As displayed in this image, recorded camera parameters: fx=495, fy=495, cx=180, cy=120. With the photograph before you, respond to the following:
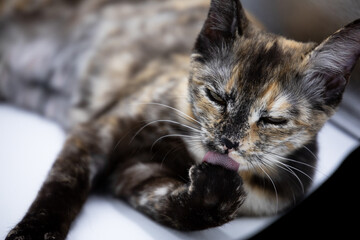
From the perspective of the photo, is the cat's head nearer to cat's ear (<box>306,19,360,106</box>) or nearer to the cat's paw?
cat's ear (<box>306,19,360,106</box>)

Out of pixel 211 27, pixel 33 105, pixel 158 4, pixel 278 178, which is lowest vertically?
pixel 33 105

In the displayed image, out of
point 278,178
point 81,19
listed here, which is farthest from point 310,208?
point 81,19

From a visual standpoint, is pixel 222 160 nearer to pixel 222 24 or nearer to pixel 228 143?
pixel 228 143

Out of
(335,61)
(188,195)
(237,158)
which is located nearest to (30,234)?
(188,195)

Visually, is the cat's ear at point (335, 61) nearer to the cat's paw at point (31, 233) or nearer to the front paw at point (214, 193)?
the front paw at point (214, 193)

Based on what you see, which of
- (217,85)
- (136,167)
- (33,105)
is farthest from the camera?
(33,105)

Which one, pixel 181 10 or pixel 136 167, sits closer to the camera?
pixel 136 167

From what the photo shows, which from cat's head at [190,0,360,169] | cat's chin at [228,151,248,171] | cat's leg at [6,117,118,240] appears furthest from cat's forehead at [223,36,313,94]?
cat's leg at [6,117,118,240]

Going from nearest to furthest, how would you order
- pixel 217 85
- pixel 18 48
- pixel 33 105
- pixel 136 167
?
1. pixel 217 85
2. pixel 136 167
3. pixel 33 105
4. pixel 18 48

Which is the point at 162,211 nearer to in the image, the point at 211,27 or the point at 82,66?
the point at 211,27
